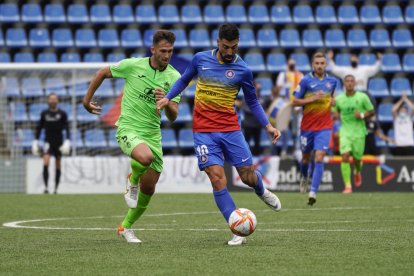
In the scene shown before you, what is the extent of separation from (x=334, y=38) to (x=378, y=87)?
79.0 inches

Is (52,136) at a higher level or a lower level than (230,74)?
lower

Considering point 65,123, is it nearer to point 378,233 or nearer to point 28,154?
point 28,154

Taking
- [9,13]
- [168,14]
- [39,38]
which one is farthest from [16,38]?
[168,14]

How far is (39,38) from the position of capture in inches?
1057

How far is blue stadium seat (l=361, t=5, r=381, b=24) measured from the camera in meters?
28.8

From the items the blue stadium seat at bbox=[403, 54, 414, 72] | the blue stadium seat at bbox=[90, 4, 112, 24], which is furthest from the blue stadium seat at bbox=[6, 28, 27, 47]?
the blue stadium seat at bbox=[403, 54, 414, 72]

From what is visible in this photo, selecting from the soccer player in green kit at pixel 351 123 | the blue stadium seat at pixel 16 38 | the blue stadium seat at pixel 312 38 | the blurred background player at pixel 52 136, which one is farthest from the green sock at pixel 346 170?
the blue stadium seat at pixel 16 38

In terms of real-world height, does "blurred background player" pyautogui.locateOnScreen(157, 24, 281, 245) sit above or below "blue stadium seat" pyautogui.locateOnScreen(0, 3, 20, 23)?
below

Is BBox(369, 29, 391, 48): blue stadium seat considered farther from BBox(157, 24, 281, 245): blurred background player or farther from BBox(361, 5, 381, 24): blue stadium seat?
BBox(157, 24, 281, 245): blurred background player

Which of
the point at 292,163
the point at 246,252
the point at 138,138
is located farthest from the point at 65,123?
the point at 246,252

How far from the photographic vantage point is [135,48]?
2736cm

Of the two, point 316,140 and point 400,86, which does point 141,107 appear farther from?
point 400,86

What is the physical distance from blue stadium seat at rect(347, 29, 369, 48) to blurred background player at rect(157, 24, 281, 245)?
61.3 ft

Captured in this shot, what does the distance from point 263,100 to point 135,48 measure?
4140 mm
